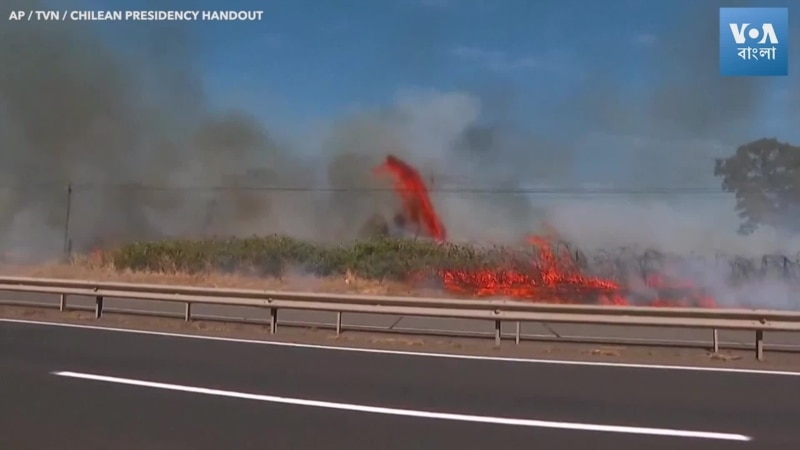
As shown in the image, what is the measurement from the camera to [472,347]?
12180 mm

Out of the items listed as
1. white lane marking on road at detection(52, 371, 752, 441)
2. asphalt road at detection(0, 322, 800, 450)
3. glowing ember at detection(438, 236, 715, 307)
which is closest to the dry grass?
glowing ember at detection(438, 236, 715, 307)

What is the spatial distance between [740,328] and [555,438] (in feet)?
17.9

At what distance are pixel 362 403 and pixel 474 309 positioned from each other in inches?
186

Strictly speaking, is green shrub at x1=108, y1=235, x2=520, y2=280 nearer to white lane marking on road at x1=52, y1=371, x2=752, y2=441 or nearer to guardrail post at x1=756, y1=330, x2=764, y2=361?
guardrail post at x1=756, y1=330, x2=764, y2=361

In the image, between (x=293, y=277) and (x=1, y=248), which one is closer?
(x=293, y=277)

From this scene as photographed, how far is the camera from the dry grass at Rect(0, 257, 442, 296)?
24250 mm

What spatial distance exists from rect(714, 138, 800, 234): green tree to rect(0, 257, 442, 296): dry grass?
12278 millimetres

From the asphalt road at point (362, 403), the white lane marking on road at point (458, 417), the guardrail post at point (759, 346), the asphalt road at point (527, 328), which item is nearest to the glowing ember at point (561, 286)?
the asphalt road at point (527, 328)

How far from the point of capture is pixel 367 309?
516 inches

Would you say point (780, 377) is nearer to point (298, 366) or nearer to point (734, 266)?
point (298, 366)

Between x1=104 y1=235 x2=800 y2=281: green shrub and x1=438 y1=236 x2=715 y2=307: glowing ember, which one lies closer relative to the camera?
x1=438 y1=236 x2=715 y2=307: glowing ember

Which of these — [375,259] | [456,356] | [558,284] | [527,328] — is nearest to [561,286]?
[558,284]

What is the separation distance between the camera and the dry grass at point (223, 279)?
24.2 meters

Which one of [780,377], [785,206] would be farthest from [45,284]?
[785,206]
